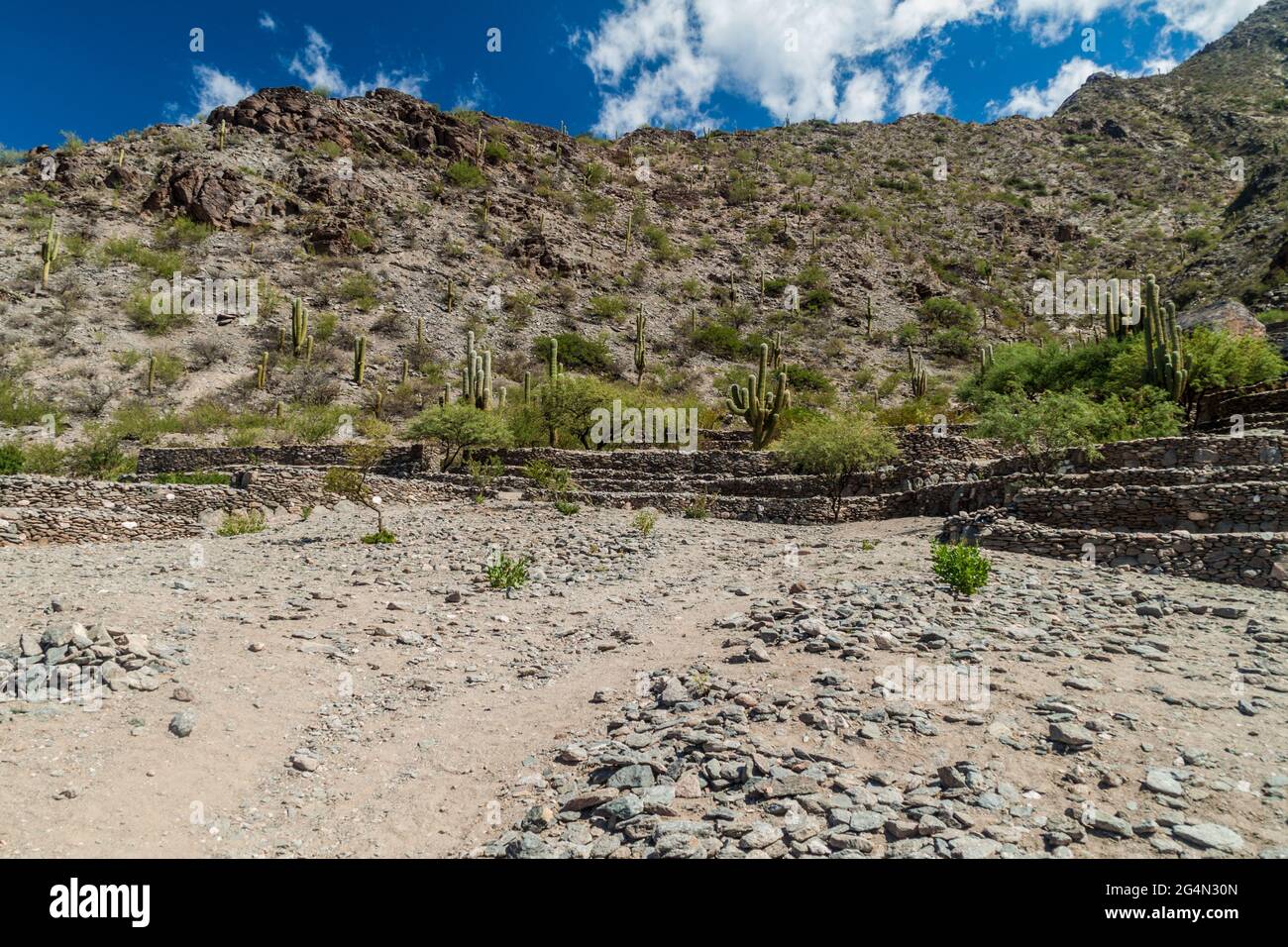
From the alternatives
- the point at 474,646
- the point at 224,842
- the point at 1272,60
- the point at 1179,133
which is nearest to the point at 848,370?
the point at 474,646

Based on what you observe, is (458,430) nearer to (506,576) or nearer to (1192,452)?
(506,576)

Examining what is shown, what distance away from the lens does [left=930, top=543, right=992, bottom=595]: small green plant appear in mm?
8367

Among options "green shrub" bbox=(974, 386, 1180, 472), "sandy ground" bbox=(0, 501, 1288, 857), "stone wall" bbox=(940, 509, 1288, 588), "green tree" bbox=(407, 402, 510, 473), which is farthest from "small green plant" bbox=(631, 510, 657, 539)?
"green shrub" bbox=(974, 386, 1180, 472)

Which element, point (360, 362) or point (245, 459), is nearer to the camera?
point (245, 459)

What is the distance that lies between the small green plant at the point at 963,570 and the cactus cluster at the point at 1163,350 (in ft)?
54.9

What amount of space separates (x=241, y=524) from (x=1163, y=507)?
2060 cm

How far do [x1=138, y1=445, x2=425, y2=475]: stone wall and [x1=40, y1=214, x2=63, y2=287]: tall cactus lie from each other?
2143 cm

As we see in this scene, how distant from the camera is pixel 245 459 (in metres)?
25.1

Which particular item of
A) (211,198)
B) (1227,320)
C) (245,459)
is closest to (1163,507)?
(1227,320)

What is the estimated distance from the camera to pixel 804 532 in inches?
671

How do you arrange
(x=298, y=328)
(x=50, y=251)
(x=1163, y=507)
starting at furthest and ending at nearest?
(x=298, y=328) → (x=50, y=251) → (x=1163, y=507)

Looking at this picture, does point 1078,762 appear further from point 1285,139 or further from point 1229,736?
point 1285,139

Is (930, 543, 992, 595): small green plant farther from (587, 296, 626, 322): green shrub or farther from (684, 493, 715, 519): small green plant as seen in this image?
(587, 296, 626, 322): green shrub

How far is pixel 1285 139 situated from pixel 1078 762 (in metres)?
78.7
